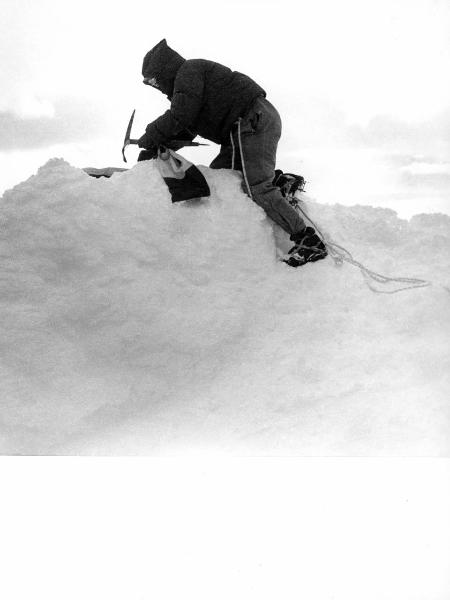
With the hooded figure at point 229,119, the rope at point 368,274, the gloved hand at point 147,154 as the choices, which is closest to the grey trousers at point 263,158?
the hooded figure at point 229,119

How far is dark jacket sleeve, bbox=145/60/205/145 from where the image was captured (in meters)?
1.99

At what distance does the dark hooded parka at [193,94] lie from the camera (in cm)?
199

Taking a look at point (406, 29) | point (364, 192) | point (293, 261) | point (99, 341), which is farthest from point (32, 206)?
point (406, 29)

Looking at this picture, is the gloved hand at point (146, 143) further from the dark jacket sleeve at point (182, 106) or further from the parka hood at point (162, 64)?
the parka hood at point (162, 64)

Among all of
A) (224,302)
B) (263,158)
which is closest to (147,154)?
(263,158)

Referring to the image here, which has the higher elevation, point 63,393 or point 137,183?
point 137,183

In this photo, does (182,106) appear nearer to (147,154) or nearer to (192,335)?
(147,154)

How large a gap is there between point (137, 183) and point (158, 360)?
2.03ft

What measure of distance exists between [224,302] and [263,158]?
22.3 inches

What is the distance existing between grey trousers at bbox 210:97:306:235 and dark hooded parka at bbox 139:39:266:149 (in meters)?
0.05

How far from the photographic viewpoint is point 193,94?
78.4 inches

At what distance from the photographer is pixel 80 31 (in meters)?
1.87

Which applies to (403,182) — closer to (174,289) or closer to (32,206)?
(174,289)

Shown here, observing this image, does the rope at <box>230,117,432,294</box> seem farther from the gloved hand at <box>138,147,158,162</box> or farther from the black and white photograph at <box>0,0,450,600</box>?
the gloved hand at <box>138,147,158,162</box>
